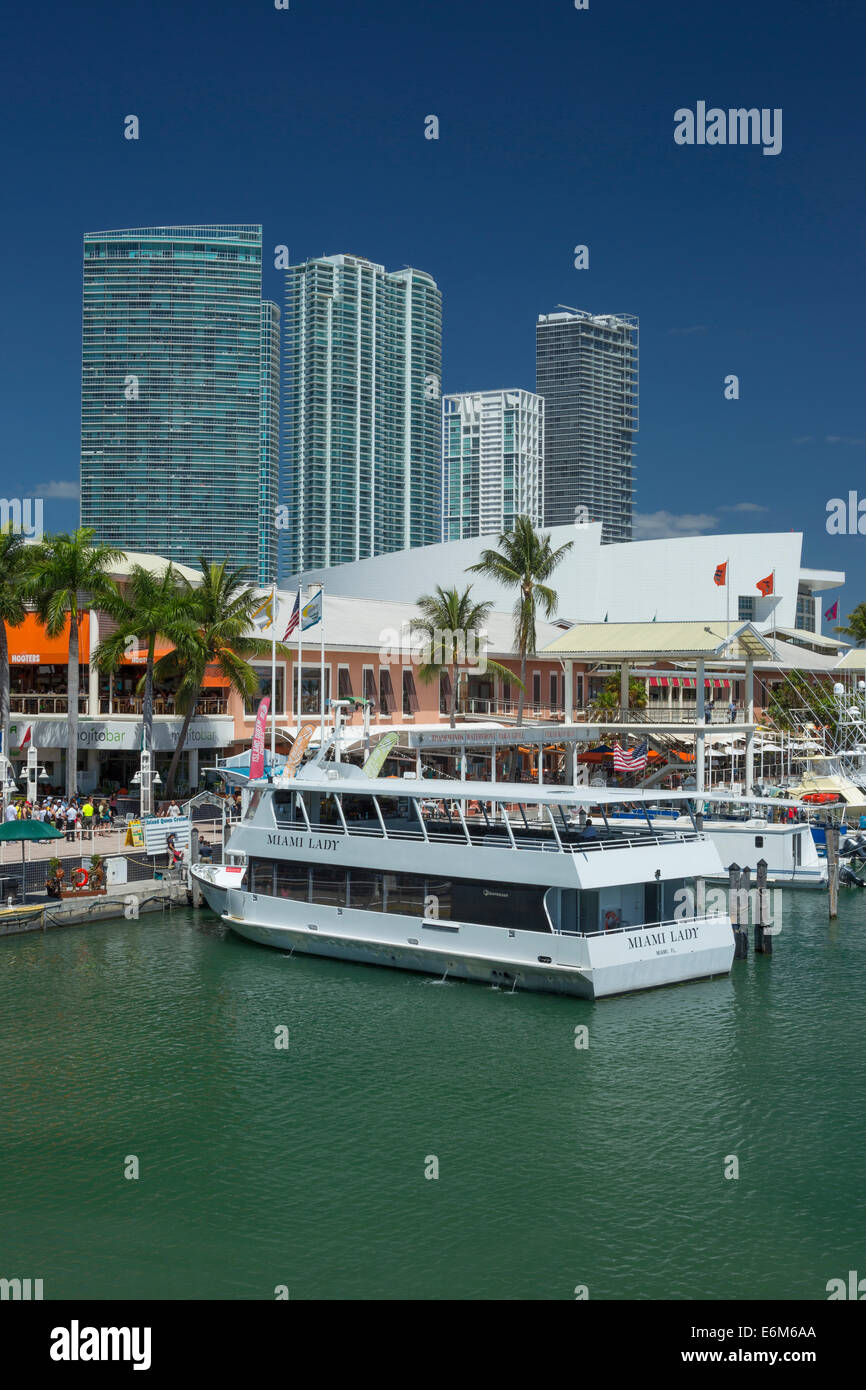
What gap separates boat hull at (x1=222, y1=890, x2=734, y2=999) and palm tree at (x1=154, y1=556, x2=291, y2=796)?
66.9ft

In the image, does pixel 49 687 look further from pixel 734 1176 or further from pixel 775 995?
pixel 734 1176

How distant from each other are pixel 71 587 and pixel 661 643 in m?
28.2

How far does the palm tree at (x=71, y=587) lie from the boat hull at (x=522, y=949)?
21.5 metres

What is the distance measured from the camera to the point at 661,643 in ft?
195

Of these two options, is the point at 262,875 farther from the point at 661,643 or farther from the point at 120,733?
the point at 661,643

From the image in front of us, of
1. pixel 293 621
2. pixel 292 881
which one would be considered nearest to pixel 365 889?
pixel 292 881

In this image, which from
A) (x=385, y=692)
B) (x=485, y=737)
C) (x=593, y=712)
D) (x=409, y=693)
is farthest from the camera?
(x=409, y=693)

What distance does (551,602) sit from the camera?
63.4 meters

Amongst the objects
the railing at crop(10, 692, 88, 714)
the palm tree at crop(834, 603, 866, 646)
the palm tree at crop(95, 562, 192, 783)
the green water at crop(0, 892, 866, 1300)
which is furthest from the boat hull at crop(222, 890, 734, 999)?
the palm tree at crop(834, 603, 866, 646)

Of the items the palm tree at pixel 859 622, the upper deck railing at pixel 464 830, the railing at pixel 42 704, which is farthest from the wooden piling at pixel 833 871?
A: the palm tree at pixel 859 622

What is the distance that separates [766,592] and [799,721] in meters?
18.6

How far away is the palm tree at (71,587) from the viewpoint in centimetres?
4978

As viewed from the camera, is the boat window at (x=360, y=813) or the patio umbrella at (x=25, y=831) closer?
the boat window at (x=360, y=813)

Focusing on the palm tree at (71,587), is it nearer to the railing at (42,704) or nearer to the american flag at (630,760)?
the railing at (42,704)
